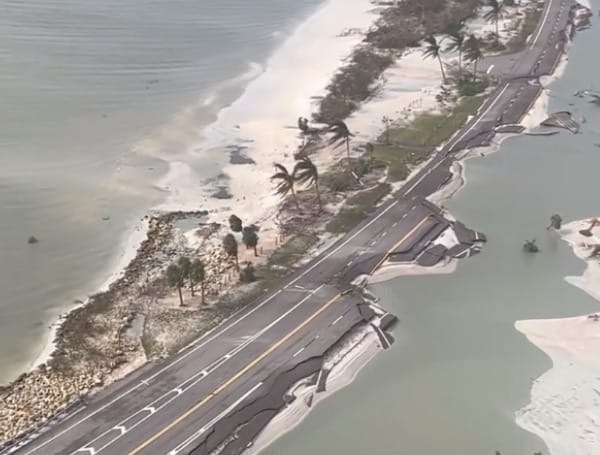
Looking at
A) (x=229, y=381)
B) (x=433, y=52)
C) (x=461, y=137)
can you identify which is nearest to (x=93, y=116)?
(x=461, y=137)

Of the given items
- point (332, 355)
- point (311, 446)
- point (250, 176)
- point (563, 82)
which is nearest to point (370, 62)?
point (563, 82)

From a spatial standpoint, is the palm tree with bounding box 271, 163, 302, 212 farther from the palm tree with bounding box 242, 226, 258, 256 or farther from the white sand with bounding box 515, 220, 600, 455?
the white sand with bounding box 515, 220, 600, 455

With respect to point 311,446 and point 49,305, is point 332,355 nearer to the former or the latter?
point 311,446

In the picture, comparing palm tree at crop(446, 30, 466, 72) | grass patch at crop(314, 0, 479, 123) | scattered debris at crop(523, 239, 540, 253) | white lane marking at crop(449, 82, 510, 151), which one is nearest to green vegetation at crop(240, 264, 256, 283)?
scattered debris at crop(523, 239, 540, 253)

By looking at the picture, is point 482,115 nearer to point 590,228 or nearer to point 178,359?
point 590,228

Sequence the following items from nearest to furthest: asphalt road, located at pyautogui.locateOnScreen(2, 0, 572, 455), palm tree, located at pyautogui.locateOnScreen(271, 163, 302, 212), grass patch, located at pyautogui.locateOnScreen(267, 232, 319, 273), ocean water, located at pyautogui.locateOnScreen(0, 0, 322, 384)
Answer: asphalt road, located at pyautogui.locateOnScreen(2, 0, 572, 455) → grass patch, located at pyautogui.locateOnScreen(267, 232, 319, 273) → ocean water, located at pyautogui.locateOnScreen(0, 0, 322, 384) → palm tree, located at pyautogui.locateOnScreen(271, 163, 302, 212)

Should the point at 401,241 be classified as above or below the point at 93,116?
below
